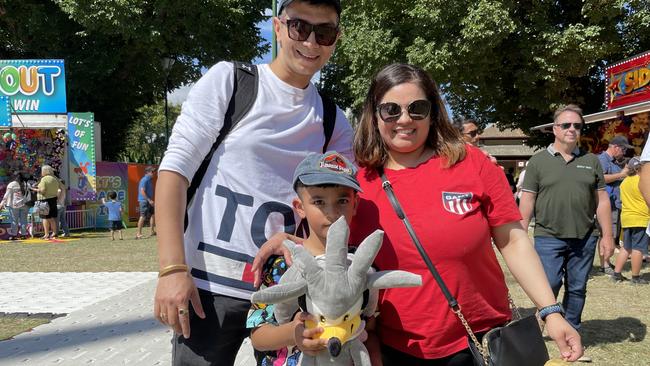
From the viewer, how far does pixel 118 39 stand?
2114 cm

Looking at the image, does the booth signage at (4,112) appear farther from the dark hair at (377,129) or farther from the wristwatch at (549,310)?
the wristwatch at (549,310)

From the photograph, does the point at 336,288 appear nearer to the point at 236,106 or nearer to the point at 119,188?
the point at 236,106

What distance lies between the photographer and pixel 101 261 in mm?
9969

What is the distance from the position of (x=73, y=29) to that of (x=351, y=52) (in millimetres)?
10707

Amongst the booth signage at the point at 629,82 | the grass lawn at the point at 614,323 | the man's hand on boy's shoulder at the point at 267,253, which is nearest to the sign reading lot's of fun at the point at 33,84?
the grass lawn at the point at 614,323

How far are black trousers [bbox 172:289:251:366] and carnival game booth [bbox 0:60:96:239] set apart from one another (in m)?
14.3

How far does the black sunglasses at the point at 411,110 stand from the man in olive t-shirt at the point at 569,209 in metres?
3.24

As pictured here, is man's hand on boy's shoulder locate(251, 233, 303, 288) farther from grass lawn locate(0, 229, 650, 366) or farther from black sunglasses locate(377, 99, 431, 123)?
grass lawn locate(0, 229, 650, 366)

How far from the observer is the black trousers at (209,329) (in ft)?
6.39

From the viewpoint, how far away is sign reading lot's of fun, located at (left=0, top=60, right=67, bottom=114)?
15188 millimetres

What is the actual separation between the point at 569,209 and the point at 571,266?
54cm

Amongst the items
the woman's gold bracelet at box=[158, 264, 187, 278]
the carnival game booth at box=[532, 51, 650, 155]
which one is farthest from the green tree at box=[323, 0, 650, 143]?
the woman's gold bracelet at box=[158, 264, 187, 278]

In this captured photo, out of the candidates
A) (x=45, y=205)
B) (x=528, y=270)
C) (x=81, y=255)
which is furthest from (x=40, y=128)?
(x=528, y=270)

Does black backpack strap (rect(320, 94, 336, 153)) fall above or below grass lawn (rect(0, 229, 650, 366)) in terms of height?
above
